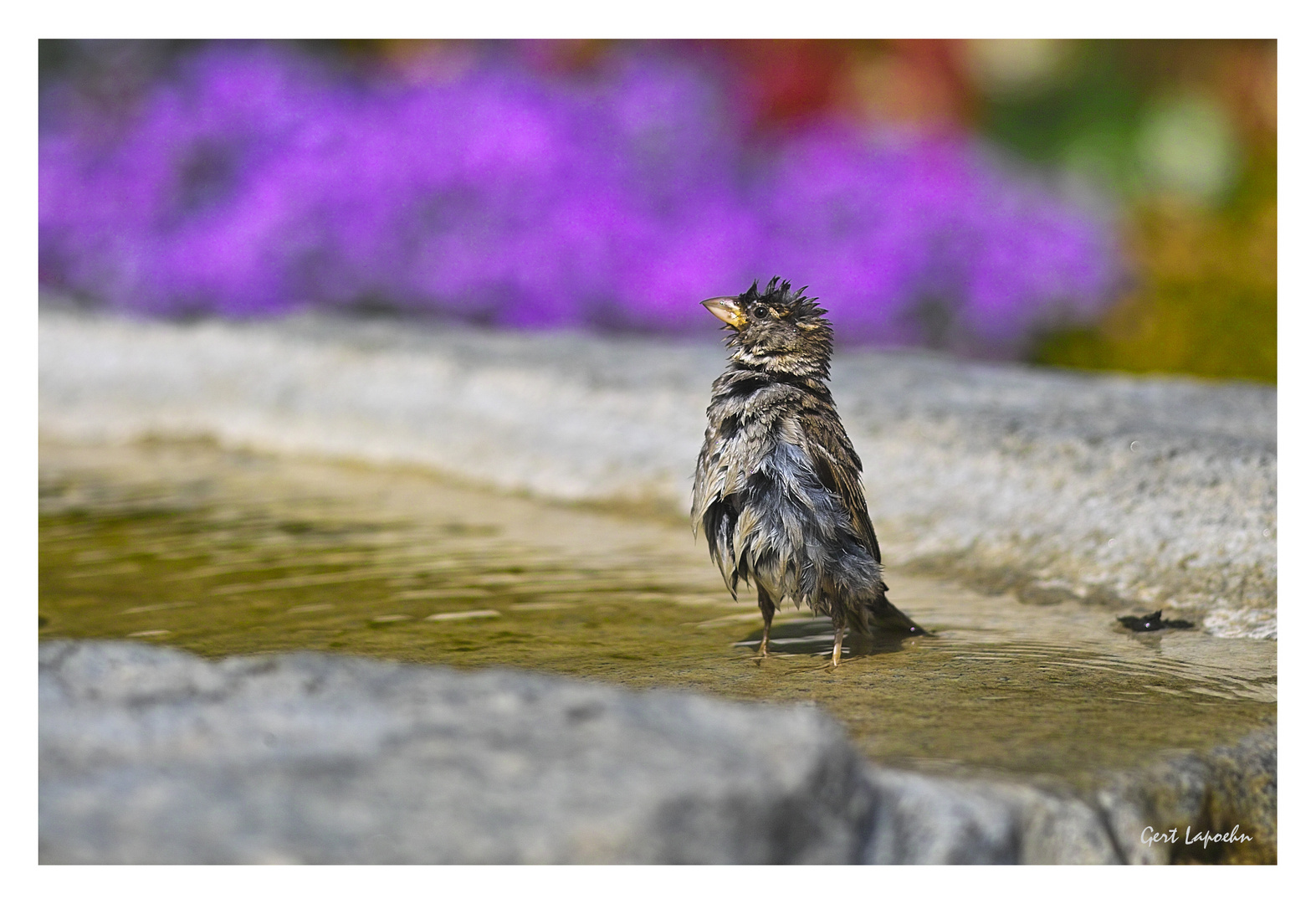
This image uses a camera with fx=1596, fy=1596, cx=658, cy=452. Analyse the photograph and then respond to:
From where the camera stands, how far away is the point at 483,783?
59.9 inches

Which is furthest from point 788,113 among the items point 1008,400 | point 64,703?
point 64,703

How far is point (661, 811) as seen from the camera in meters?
1.46

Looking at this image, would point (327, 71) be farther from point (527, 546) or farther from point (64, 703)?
point (64, 703)

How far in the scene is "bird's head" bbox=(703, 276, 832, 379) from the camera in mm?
2578

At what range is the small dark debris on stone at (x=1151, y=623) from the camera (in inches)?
106

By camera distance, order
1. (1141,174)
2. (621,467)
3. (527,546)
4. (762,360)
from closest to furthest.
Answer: (762,360)
(527,546)
(621,467)
(1141,174)

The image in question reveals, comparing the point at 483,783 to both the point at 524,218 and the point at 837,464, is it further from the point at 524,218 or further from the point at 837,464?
the point at 524,218

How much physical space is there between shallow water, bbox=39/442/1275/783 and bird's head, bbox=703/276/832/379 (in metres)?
0.47

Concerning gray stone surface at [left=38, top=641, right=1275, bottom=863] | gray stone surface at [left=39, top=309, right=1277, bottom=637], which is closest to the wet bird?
gray stone surface at [left=39, top=309, right=1277, bottom=637]

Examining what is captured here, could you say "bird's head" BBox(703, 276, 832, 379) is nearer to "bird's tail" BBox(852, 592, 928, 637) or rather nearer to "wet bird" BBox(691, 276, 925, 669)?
"wet bird" BBox(691, 276, 925, 669)

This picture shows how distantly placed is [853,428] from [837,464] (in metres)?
1.12

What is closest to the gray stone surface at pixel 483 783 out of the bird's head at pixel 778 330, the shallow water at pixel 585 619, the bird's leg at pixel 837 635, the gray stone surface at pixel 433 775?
the gray stone surface at pixel 433 775

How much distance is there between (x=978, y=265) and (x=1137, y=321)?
0.72 meters

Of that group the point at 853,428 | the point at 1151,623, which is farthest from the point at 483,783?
the point at 853,428
